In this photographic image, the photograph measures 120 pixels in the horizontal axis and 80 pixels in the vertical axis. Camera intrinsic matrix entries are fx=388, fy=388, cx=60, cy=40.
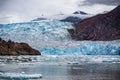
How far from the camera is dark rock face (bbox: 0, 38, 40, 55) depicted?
67.1m

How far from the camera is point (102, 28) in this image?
99438 millimetres

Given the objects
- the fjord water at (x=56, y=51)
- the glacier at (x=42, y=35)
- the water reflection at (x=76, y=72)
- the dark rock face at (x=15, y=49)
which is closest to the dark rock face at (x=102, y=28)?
the fjord water at (x=56, y=51)

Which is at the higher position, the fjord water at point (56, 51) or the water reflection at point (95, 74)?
the water reflection at point (95, 74)

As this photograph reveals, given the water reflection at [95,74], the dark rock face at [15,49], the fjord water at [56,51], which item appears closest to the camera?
the water reflection at [95,74]

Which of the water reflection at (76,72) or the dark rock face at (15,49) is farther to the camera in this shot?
the dark rock face at (15,49)

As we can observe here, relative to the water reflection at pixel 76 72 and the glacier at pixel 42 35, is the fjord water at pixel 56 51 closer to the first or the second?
the glacier at pixel 42 35

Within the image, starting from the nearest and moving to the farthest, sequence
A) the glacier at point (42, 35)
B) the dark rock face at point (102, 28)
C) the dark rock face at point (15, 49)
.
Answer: the dark rock face at point (15, 49), the glacier at point (42, 35), the dark rock face at point (102, 28)

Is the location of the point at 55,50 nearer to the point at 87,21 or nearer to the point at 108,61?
the point at 108,61

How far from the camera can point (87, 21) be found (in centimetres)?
10938

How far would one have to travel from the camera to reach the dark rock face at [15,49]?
6712cm

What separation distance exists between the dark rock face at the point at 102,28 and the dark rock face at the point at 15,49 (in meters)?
28.3

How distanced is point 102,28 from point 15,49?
35.3m

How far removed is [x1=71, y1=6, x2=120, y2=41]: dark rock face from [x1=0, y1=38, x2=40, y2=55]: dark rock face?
28.3 m

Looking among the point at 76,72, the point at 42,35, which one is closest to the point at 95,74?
the point at 76,72
